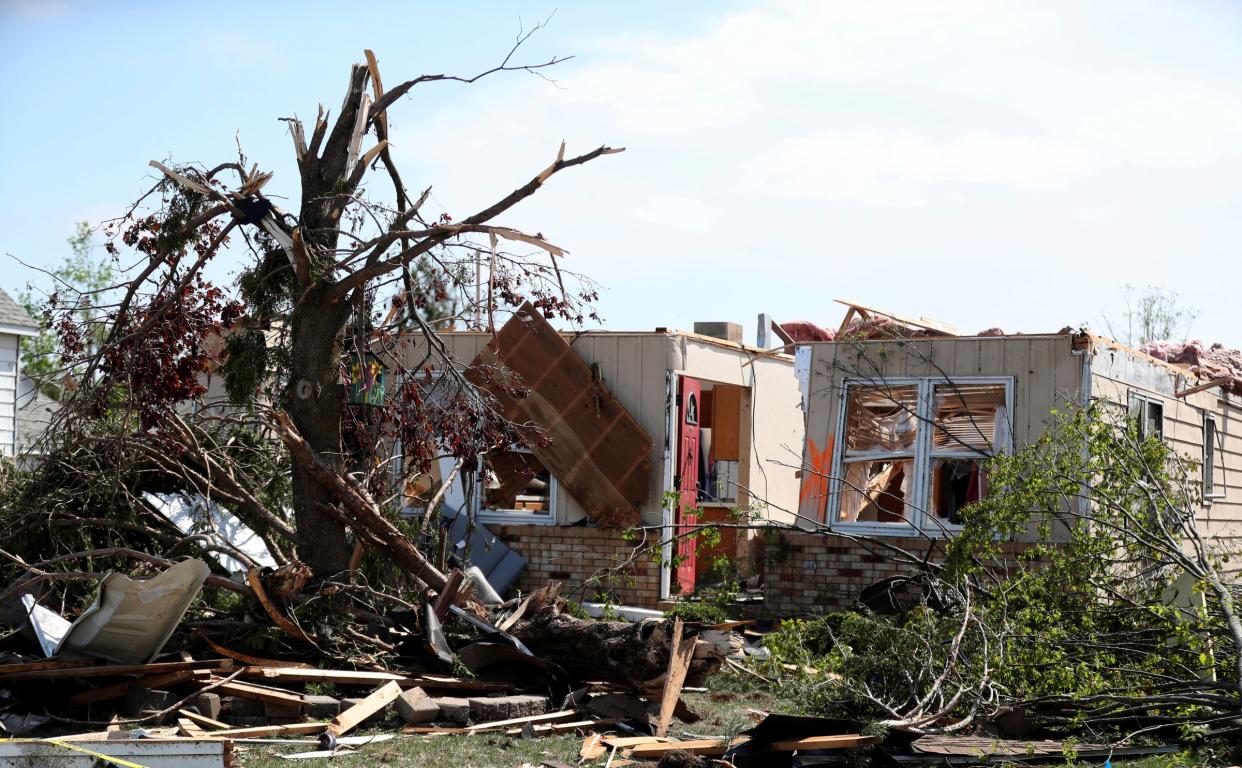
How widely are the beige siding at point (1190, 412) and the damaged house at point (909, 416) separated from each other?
43 millimetres

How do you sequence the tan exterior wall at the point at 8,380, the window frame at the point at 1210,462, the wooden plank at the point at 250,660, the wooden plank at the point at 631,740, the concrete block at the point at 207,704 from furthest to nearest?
the tan exterior wall at the point at 8,380 < the window frame at the point at 1210,462 < the wooden plank at the point at 250,660 < the concrete block at the point at 207,704 < the wooden plank at the point at 631,740

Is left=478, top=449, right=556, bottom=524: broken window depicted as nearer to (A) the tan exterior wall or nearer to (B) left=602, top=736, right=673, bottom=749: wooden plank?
(B) left=602, top=736, right=673, bottom=749: wooden plank

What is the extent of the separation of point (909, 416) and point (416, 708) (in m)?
7.35

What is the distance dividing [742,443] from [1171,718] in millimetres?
9108

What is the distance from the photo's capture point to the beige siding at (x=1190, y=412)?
13.1 metres

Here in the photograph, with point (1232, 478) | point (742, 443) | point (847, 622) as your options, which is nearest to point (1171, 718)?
point (847, 622)

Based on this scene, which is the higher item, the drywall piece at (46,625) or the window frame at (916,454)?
the window frame at (916,454)

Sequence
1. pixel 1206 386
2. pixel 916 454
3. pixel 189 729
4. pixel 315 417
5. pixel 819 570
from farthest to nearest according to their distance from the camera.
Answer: pixel 1206 386
pixel 819 570
pixel 916 454
pixel 315 417
pixel 189 729

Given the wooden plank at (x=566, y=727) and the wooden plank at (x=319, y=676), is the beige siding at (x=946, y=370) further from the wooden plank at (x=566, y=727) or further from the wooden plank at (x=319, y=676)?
the wooden plank at (x=319, y=676)

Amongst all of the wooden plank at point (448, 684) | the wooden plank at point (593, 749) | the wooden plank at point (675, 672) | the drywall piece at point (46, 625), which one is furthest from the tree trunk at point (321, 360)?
the wooden plank at point (593, 749)

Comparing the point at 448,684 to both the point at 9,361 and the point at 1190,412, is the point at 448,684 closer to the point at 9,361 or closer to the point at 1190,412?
the point at 1190,412

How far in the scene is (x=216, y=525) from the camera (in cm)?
990

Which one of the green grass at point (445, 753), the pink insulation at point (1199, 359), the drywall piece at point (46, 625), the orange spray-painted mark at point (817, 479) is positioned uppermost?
the pink insulation at point (1199, 359)

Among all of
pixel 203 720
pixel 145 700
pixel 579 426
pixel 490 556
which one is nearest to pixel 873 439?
pixel 579 426
